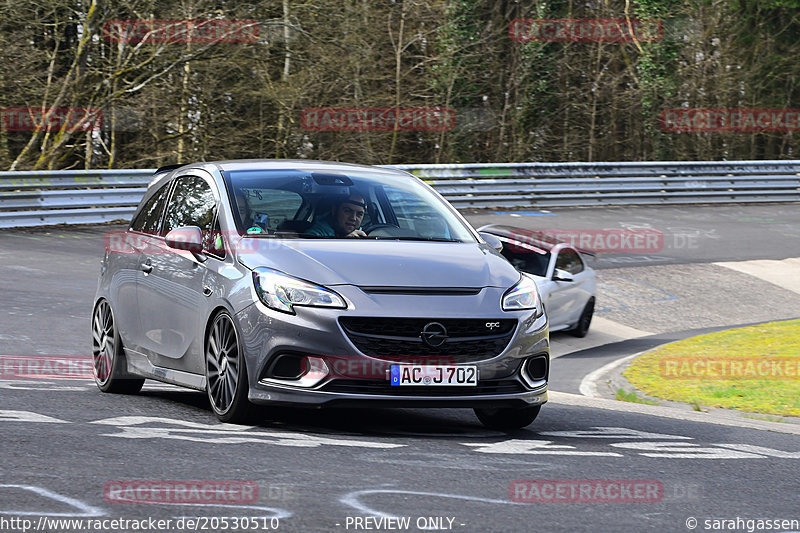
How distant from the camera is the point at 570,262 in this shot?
18141 mm

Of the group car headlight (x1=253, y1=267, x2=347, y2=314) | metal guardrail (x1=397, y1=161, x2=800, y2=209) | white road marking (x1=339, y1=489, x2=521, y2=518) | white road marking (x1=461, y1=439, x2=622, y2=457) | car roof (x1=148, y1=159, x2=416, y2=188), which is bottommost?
metal guardrail (x1=397, y1=161, x2=800, y2=209)

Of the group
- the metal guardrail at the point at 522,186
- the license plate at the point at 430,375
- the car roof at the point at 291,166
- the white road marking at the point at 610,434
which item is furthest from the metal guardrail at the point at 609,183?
the license plate at the point at 430,375

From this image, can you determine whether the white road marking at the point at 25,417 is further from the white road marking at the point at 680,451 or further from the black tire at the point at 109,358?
the white road marking at the point at 680,451

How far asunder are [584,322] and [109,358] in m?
10.5

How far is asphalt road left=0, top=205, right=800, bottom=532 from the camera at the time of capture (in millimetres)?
4895

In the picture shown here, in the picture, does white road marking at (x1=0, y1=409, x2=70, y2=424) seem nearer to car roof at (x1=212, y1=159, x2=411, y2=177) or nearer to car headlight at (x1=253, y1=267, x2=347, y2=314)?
car headlight at (x1=253, y1=267, x2=347, y2=314)

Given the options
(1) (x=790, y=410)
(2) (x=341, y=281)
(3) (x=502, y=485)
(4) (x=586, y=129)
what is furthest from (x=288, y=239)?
(4) (x=586, y=129)

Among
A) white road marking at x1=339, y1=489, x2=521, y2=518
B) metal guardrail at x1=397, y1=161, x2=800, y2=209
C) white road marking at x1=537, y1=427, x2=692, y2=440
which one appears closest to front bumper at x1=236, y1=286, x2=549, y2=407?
white road marking at x1=537, y1=427, x2=692, y2=440

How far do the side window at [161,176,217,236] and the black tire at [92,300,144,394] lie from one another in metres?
0.99

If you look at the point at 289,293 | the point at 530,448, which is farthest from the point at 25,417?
the point at 530,448

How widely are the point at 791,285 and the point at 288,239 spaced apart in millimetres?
18056

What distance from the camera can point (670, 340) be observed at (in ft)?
60.9

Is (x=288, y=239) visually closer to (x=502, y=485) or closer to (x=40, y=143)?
(x=502, y=485)

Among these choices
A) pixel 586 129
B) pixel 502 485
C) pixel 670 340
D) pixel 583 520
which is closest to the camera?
pixel 583 520
